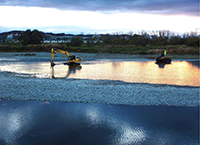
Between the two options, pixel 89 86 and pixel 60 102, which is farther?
pixel 89 86

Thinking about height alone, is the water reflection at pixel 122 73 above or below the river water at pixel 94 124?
above

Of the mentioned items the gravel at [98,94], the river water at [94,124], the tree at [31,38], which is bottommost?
the river water at [94,124]

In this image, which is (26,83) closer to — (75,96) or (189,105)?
(75,96)

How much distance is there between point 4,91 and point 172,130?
37.0 feet

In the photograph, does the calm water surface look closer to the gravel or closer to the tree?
the gravel

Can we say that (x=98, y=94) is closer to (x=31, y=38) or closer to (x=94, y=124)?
(x=94, y=124)

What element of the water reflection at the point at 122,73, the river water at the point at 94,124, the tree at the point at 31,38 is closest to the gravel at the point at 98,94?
the river water at the point at 94,124

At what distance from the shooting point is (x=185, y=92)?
48.5ft

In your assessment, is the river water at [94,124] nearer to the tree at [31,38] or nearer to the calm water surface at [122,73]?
the calm water surface at [122,73]

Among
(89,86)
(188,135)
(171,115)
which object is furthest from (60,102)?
(188,135)

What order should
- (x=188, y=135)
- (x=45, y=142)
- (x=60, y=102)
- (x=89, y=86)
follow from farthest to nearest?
(x=89, y=86)
(x=60, y=102)
(x=188, y=135)
(x=45, y=142)

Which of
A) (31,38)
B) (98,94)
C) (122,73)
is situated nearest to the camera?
(98,94)

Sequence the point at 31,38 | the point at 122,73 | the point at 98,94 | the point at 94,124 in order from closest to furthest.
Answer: the point at 94,124, the point at 98,94, the point at 122,73, the point at 31,38

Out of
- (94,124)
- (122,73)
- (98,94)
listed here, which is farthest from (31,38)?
(94,124)
